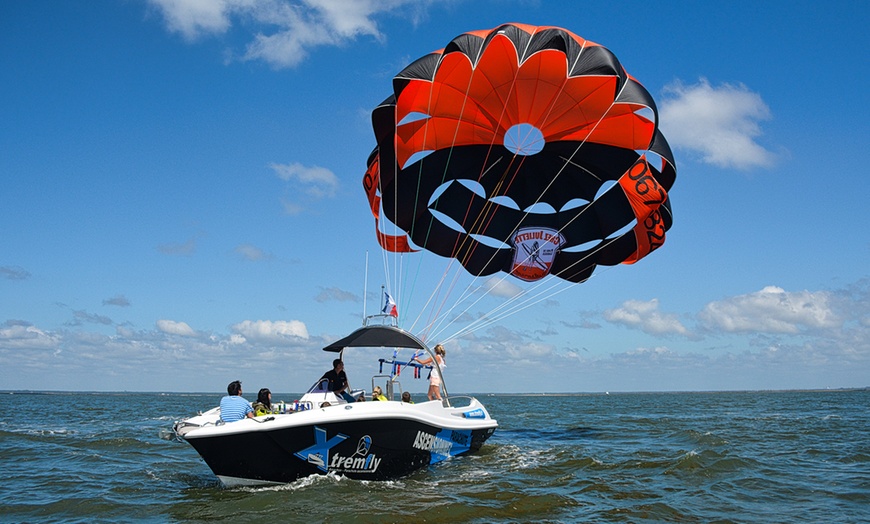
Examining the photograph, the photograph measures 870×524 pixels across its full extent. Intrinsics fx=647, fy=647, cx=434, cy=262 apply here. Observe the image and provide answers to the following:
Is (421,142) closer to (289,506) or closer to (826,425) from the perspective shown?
(289,506)

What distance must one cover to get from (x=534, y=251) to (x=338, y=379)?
5.60 m

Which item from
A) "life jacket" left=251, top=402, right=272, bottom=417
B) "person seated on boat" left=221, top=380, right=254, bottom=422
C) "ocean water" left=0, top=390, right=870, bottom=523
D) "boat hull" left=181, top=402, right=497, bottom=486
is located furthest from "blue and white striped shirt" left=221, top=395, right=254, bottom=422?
"ocean water" left=0, top=390, right=870, bottom=523

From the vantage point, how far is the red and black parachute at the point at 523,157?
1013 centimetres

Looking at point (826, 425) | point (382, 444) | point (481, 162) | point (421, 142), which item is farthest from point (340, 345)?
point (826, 425)

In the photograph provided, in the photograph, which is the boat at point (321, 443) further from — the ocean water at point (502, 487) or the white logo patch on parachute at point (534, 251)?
the white logo patch on parachute at point (534, 251)

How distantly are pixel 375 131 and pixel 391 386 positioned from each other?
409cm

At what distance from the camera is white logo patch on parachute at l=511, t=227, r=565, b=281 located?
43.6ft

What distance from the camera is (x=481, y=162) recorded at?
43.3 feet

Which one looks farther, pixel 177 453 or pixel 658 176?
pixel 177 453

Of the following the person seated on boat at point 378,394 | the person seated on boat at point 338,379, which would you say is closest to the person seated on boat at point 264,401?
the person seated on boat at point 338,379

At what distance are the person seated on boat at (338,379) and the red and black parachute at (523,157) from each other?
10.3 feet

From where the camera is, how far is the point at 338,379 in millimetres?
9383

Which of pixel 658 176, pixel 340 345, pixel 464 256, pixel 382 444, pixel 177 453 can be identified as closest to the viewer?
pixel 382 444

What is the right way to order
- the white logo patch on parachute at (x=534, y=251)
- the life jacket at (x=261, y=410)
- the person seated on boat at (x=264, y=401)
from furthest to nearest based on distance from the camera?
the white logo patch on parachute at (x=534, y=251), the person seated on boat at (x=264, y=401), the life jacket at (x=261, y=410)
